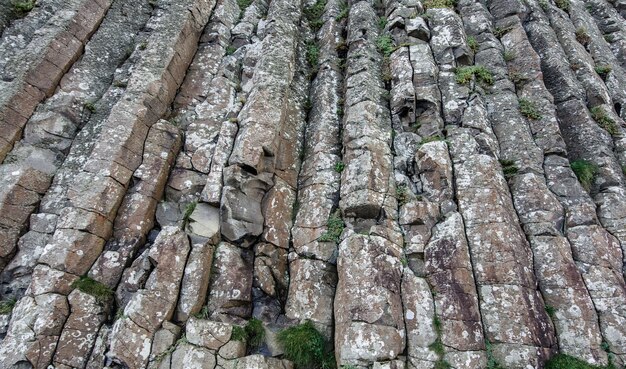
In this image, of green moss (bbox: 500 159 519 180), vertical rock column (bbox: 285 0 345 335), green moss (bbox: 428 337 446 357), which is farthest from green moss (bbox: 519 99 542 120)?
green moss (bbox: 428 337 446 357)

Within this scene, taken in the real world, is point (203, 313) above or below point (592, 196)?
below

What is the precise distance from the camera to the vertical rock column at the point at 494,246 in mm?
8266

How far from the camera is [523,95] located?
45.0 feet

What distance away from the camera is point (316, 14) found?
18891 millimetres

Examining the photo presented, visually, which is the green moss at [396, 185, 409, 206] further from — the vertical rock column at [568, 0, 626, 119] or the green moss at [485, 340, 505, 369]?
the vertical rock column at [568, 0, 626, 119]

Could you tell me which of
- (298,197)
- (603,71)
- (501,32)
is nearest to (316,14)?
(501,32)

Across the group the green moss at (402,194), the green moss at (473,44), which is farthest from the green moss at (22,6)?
the green moss at (473,44)

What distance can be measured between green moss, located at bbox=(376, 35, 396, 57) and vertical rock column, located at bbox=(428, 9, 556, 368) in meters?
3.31

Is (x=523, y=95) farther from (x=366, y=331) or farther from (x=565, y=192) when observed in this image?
(x=366, y=331)

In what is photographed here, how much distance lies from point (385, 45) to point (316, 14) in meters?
5.40

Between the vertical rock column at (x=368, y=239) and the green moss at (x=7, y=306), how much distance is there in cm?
747

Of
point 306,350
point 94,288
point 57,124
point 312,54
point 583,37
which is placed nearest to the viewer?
point 306,350

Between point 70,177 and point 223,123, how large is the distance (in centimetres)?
454

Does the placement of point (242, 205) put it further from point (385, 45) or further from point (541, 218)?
point (385, 45)
